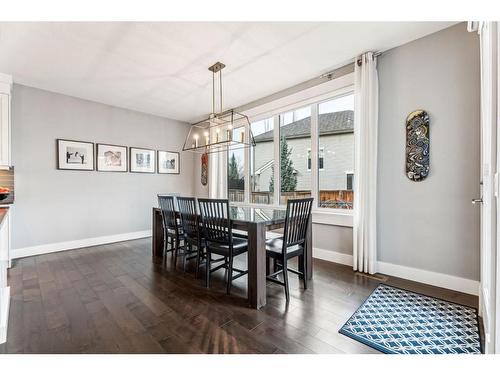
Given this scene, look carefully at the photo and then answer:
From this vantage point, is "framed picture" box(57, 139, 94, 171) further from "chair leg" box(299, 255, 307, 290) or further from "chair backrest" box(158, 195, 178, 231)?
"chair leg" box(299, 255, 307, 290)

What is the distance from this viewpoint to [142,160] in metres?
5.17

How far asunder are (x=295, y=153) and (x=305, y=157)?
0.22 m

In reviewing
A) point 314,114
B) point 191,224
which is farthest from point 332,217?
point 191,224

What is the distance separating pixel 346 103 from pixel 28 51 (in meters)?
4.08

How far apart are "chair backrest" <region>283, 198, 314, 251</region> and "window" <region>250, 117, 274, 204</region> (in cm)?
184

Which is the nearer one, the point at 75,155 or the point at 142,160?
the point at 75,155

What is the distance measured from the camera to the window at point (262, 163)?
4488mm

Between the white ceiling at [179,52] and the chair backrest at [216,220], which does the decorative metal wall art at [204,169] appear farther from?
the chair backrest at [216,220]

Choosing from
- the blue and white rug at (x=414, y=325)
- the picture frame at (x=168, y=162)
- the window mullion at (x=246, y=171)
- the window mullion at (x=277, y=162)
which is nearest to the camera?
the blue and white rug at (x=414, y=325)

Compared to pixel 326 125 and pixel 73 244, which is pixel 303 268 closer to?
pixel 326 125

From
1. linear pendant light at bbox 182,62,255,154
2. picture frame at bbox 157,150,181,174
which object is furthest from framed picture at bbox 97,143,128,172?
linear pendant light at bbox 182,62,255,154

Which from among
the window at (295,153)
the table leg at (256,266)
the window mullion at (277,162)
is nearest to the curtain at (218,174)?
the window mullion at (277,162)

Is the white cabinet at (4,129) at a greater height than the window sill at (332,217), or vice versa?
the white cabinet at (4,129)

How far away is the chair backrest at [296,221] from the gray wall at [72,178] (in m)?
3.86
